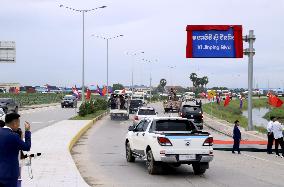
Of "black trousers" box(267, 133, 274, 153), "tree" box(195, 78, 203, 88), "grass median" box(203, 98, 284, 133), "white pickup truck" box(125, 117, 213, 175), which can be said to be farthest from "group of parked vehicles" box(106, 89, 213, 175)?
"tree" box(195, 78, 203, 88)

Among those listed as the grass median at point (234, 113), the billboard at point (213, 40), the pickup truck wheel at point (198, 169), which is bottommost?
the grass median at point (234, 113)

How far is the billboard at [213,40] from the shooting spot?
113ft

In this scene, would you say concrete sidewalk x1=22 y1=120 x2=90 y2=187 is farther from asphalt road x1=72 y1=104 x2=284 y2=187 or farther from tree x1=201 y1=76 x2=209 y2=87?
tree x1=201 y1=76 x2=209 y2=87

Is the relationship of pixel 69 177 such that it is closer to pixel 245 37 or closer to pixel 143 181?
pixel 143 181

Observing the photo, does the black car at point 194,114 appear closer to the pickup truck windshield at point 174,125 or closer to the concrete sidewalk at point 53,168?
the concrete sidewalk at point 53,168

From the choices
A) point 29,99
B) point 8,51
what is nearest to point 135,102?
point 8,51

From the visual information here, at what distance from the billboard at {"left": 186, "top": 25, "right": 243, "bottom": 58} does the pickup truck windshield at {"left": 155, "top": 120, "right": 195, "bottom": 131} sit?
18.5 metres

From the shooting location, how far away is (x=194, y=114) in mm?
38312

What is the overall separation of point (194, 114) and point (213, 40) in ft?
20.5

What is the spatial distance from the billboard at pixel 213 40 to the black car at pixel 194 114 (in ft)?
17.7

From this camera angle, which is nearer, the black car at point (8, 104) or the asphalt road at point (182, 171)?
the asphalt road at point (182, 171)

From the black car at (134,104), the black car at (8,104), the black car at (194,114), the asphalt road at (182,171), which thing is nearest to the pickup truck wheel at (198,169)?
the asphalt road at (182,171)

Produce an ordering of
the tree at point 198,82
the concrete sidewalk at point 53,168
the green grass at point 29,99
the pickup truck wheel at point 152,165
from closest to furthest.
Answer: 1. the concrete sidewalk at point 53,168
2. the pickup truck wheel at point 152,165
3. the green grass at point 29,99
4. the tree at point 198,82

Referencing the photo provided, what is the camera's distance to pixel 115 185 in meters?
13.0
